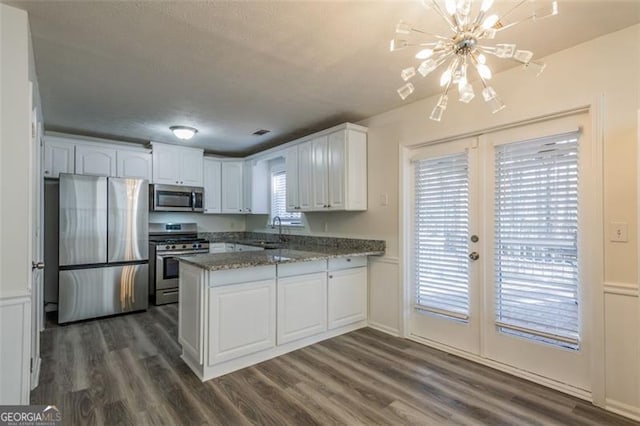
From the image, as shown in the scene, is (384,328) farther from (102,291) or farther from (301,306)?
(102,291)

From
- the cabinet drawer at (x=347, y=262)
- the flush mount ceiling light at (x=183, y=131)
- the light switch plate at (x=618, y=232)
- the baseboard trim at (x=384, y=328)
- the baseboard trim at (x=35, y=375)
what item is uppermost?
the flush mount ceiling light at (x=183, y=131)

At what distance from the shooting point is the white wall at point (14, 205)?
191cm

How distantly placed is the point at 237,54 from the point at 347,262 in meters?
2.29

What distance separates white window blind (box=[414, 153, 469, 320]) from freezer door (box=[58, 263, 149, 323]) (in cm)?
356

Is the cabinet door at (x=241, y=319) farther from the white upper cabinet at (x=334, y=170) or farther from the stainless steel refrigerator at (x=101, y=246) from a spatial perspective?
the stainless steel refrigerator at (x=101, y=246)

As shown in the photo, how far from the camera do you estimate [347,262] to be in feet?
12.2

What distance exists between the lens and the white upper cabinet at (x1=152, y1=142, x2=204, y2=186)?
501 centimetres

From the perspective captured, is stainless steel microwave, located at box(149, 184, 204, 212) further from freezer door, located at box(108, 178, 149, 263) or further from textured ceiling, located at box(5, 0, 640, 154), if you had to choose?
textured ceiling, located at box(5, 0, 640, 154)

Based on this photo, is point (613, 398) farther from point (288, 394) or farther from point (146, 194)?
point (146, 194)

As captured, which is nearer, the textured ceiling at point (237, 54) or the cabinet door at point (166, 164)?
the textured ceiling at point (237, 54)

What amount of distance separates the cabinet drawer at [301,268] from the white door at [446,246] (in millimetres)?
959

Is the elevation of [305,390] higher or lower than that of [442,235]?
lower

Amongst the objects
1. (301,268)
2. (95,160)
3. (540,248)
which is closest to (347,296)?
(301,268)

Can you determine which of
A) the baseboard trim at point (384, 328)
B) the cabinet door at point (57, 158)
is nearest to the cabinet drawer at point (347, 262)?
the baseboard trim at point (384, 328)
